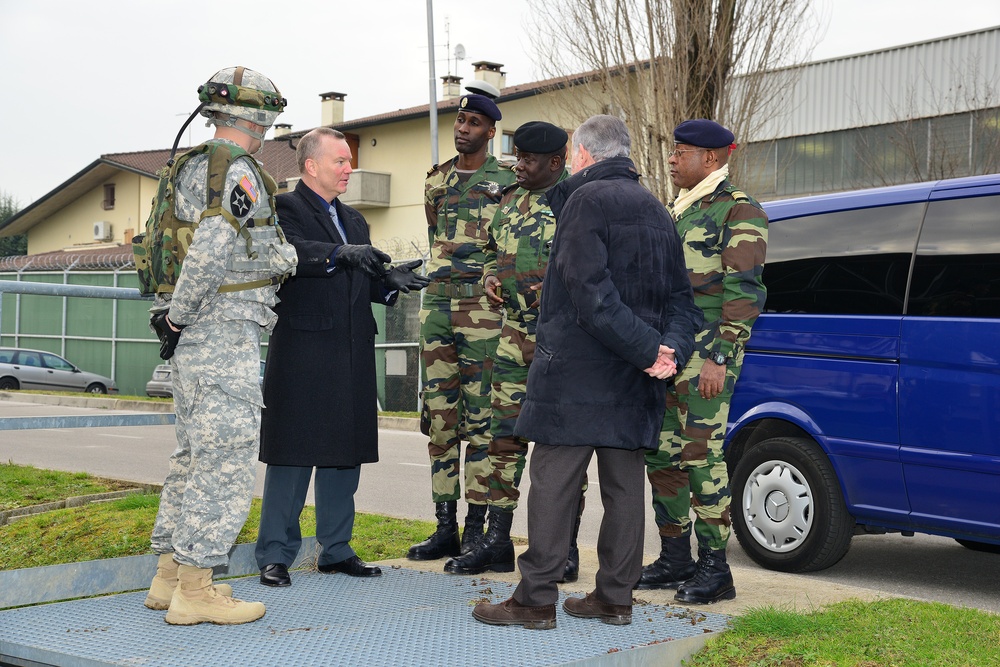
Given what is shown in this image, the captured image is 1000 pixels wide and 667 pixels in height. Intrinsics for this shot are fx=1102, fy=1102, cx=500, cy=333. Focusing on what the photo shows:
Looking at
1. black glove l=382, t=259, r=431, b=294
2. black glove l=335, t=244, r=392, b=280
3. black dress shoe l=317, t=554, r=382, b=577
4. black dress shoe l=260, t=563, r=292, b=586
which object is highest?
black glove l=335, t=244, r=392, b=280

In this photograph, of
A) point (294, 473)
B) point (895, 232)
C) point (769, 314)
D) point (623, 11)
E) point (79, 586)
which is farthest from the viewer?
point (623, 11)

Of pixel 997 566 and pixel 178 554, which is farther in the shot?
pixel 997 566

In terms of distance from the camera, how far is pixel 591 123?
4.56 metres

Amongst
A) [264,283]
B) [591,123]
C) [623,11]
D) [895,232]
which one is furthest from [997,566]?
[623,11]

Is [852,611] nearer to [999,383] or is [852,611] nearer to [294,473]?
[999,383]

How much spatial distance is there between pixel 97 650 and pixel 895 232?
435cm

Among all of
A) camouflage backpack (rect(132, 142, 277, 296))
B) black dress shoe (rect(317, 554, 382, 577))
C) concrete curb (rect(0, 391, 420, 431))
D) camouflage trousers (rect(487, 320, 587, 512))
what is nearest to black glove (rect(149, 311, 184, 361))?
camouflage backpack (rect(132, 142, 277, 296))

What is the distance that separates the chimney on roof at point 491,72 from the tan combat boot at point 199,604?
35.1 m

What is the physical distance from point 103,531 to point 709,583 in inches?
144

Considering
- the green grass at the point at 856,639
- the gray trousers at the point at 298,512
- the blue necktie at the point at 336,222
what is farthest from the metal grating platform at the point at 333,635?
the blue necktie at the point at 336,222

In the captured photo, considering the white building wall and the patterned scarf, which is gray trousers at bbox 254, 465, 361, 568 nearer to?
the patterned scarf

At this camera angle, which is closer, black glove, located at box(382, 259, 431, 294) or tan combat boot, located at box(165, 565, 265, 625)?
tan combat boot, located at box(165, 565, 265, 625)

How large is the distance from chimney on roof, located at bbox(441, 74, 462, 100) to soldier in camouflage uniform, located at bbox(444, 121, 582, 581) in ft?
116

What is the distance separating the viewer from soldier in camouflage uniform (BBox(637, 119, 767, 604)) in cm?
498
